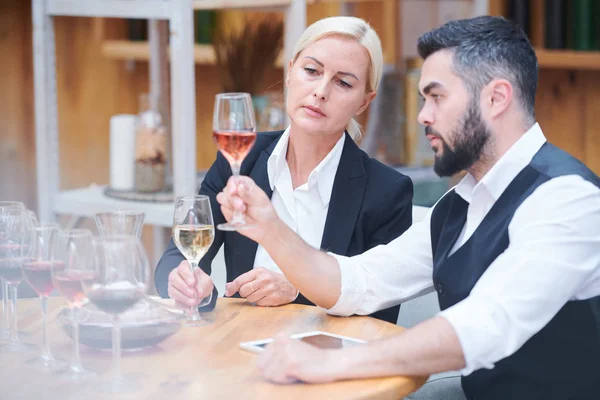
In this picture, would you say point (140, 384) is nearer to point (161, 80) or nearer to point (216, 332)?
point (216, 332)

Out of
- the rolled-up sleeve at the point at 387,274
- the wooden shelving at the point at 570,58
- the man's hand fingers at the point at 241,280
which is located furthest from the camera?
the wooden shelving at the point at 570,58

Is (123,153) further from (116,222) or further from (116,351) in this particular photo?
(116,351)

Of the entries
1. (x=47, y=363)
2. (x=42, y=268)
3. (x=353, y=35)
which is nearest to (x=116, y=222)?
(x=42, y=268)

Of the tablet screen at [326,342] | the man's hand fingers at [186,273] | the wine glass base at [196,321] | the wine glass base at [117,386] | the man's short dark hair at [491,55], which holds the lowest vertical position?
the wine glass base at [117,386]

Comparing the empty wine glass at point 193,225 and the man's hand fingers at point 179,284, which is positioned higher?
the empty wine glass at point 193,225

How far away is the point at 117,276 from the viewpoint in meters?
1.24

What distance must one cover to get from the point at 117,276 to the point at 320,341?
383mm

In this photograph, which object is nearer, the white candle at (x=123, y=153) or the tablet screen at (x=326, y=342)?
the tablet screen at (x=326, y=342)

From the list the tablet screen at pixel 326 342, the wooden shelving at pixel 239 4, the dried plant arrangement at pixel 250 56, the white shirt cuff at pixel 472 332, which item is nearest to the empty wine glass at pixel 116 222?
the tablet screen at pixel 326 342

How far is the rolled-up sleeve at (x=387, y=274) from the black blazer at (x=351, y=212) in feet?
0.67

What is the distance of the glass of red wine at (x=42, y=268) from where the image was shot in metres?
1.41

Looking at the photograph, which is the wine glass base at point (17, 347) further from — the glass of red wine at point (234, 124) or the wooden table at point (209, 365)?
the glass of red wine at point (234, 124)

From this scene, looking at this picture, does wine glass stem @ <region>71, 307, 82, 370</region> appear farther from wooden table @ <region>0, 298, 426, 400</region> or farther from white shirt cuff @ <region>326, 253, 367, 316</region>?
white shirt cuff @ <region>326, 253, 367, 316</region>

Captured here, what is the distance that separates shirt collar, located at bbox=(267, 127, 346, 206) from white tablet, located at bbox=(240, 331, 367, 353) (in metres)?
0.61
